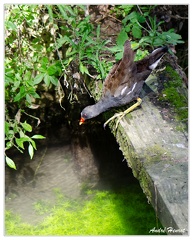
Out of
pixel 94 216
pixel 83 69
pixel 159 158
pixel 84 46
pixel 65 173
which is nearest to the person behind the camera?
pixel 159 158

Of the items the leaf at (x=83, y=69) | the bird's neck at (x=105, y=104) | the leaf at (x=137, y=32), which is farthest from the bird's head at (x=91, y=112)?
the leaf at (x=137, y=32)

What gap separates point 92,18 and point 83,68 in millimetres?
859

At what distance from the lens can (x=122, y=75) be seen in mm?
3061

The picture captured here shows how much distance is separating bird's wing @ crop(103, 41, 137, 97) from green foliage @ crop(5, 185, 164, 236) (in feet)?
3.85

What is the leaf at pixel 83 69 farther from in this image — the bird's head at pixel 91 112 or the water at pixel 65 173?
the water at pixel 65 173

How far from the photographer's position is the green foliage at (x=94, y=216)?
137 inches

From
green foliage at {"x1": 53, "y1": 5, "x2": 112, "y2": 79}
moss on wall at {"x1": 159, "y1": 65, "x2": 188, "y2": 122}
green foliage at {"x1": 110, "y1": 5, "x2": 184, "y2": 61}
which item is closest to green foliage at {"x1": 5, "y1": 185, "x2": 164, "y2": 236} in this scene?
moss on wall at {"x1": 159, "y1": 65, "x2": 188, "y2": 122}

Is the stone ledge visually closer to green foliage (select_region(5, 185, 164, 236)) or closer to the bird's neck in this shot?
the bird's neck

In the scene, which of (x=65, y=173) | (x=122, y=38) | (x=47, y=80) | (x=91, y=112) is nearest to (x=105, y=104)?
(x=91, y=112)

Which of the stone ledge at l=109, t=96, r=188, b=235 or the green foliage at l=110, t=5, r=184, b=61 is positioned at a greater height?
the green foliage at l=110, t=5, r=184, b=61

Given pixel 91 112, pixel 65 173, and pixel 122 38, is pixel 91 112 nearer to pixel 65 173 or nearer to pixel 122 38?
pixel 122 38

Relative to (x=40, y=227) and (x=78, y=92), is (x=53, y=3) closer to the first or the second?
(x=78, y=92)

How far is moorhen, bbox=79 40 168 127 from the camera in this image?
3.04 m

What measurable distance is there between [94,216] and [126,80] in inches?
52.3
